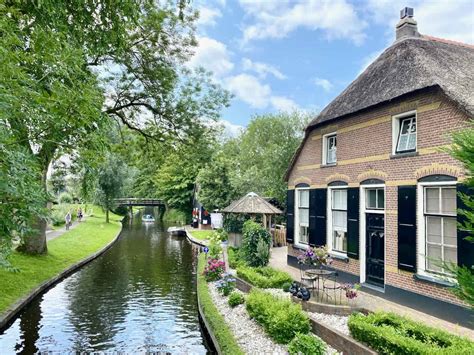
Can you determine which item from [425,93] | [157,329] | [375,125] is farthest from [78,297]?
[425,93]

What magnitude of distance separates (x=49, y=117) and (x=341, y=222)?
30.6ft

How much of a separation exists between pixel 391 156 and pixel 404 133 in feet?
2.21

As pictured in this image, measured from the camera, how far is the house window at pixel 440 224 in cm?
799

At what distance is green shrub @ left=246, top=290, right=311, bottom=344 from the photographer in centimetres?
706

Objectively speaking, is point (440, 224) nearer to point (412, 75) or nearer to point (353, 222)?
point (353, 222)

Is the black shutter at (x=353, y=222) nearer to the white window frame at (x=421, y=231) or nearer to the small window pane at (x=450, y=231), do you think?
the white window frame at (x=421, y=231)

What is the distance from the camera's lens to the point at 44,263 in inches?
626

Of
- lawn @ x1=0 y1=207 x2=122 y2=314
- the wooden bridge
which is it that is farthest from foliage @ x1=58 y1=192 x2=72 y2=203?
lawn @ x1=0 y1=207 x2=122 y2=314

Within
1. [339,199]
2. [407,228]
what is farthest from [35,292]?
[407,228]

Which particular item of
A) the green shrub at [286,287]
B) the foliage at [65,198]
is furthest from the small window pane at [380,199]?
the foliage at [65,198]

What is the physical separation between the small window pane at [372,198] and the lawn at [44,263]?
29.1ft

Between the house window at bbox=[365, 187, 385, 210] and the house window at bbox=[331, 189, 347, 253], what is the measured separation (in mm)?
991

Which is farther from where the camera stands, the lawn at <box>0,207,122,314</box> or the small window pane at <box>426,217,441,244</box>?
the lawn at <box>0,207,122,314</box>

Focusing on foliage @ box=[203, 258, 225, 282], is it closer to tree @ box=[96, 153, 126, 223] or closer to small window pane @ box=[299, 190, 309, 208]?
small window pane @ box=[299, 190, 309, 208]
